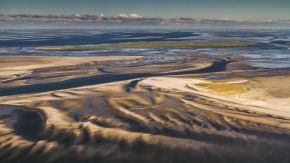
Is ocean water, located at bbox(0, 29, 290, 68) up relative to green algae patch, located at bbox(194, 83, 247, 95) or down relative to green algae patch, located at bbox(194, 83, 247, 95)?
down

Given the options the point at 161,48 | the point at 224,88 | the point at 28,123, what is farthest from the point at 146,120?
the point at 161,48

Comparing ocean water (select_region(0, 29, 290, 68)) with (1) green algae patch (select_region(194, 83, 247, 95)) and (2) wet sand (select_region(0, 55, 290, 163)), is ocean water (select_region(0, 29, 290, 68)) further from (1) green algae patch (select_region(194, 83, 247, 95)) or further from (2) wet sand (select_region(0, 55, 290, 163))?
(2) wet sand (select_region(0, 55, 290, 163))

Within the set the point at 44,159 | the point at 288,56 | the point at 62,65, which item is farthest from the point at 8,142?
the point at 288,56

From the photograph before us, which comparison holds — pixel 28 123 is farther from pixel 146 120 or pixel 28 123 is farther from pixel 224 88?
pixel 224 88

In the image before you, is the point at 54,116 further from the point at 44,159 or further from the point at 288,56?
the point at 288,56

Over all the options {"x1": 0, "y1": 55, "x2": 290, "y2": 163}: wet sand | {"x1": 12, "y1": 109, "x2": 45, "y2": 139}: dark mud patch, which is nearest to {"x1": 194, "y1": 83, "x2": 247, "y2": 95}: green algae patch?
{"x1": 0, "y1": 55, "x2": 290, "y2": 163}: wet sand

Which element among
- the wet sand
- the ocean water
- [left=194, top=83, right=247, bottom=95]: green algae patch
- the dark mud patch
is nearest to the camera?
the wet sand
